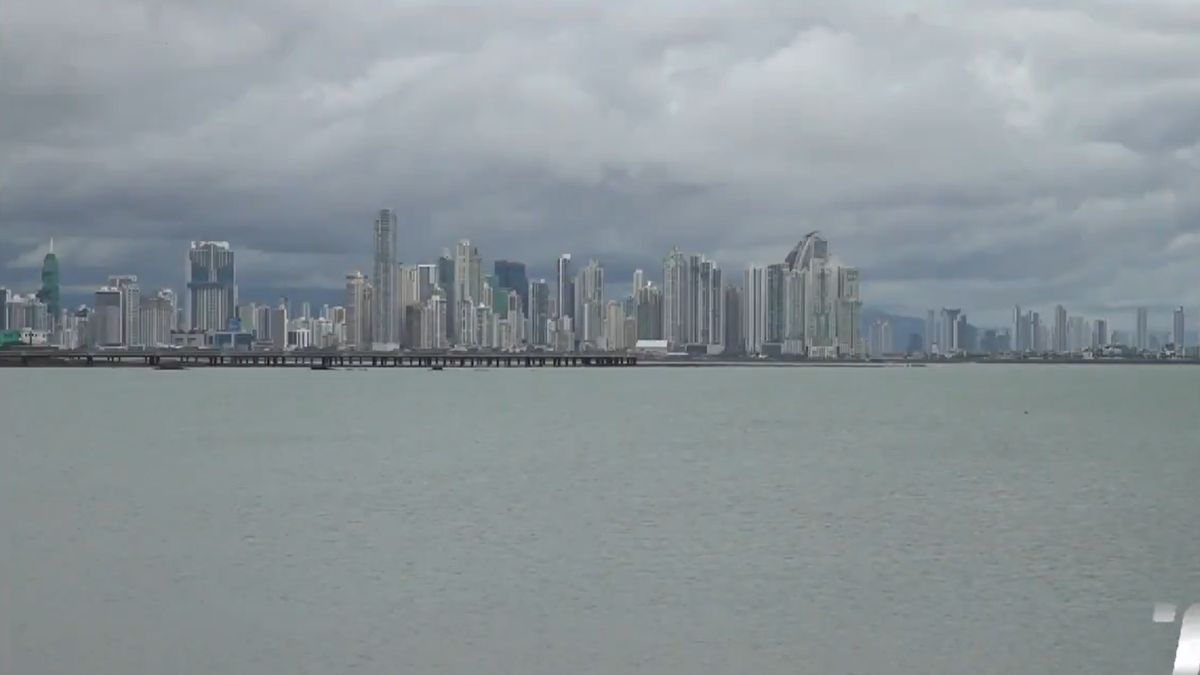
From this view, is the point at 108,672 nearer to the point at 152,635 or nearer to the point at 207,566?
the point at 152,635

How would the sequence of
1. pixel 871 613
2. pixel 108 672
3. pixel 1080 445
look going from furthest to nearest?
pixel 1080 445 → pixel 871 613 → pixel 108 672

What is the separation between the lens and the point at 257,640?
22.8 metres

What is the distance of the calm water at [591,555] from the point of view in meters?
22.4

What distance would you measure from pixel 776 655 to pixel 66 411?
10028 centimetres

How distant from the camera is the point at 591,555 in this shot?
32625mm

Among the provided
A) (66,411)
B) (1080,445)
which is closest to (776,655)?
(1080,445)

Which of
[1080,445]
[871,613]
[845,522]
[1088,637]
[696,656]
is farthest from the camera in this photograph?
[1080,445]

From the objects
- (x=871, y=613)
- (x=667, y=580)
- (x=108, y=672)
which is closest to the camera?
(x=108, y=672)

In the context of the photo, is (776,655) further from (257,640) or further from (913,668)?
(257,640)

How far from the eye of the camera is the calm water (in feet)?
73.6

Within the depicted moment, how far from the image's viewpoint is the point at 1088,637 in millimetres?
23594

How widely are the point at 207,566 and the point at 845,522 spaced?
17.5 metres

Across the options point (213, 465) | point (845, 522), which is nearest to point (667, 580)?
point (845, 522)

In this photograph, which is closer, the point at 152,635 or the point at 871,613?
the point at 152,635
